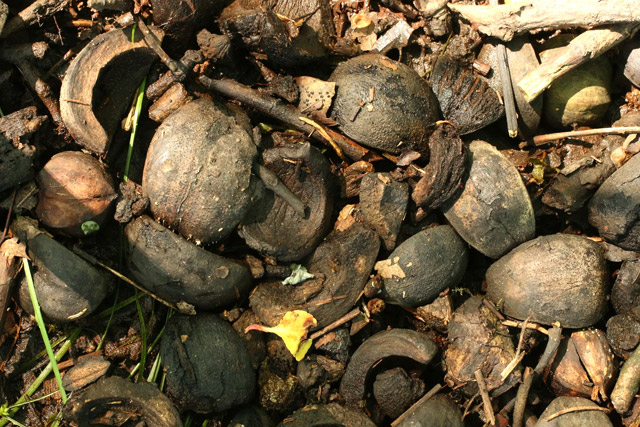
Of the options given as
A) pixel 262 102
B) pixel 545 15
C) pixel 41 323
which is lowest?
pixel 545 15

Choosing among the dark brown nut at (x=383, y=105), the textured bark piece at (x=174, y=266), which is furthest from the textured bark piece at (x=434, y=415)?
the dark brown nut at (x=383, y=105)

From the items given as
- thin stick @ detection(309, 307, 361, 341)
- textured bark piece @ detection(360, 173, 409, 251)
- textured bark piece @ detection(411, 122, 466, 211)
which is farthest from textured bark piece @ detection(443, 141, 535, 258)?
thin stick @ detection(309, 307, 361, 341)

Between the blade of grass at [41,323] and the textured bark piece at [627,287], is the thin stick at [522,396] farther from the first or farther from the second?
the blade of grass at [41,323]

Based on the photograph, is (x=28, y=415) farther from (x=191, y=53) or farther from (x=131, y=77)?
(x=191, y=53)

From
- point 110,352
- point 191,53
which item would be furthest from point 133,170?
point 110,352

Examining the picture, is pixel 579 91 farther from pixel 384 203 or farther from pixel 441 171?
pixel 384 203

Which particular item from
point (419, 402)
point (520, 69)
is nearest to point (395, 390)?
point (419, 402)
